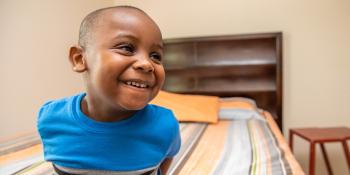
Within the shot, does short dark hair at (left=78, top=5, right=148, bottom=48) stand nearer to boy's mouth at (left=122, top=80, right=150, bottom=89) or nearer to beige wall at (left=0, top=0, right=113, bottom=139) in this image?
boy's mouth at (left=122, top=80, right=150, bottom=89)

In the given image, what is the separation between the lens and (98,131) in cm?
57

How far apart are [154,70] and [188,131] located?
4.26 ft

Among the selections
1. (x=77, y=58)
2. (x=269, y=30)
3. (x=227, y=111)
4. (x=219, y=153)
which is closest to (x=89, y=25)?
(x=77, y=58)

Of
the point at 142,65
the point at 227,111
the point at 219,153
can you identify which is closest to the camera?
the point at 142,65

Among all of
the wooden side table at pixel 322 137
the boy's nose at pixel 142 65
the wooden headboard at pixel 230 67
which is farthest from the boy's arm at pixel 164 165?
the wooden headboard at pixel 230 67

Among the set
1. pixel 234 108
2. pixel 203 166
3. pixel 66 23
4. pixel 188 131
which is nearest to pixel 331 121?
pixel 234 108

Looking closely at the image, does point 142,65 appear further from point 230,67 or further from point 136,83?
point 230,67

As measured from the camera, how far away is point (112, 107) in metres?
0.56

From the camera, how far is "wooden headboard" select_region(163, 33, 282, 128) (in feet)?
7.82

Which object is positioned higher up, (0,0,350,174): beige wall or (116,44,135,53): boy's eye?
(116,44,135,53): boy's eye

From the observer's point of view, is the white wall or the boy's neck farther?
the white wall

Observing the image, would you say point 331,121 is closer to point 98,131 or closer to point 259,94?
point 259,94

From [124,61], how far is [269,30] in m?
2.17

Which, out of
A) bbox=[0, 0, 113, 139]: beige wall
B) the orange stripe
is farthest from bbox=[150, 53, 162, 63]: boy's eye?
bbox=[0, 0, 113, 139]: beige wall
